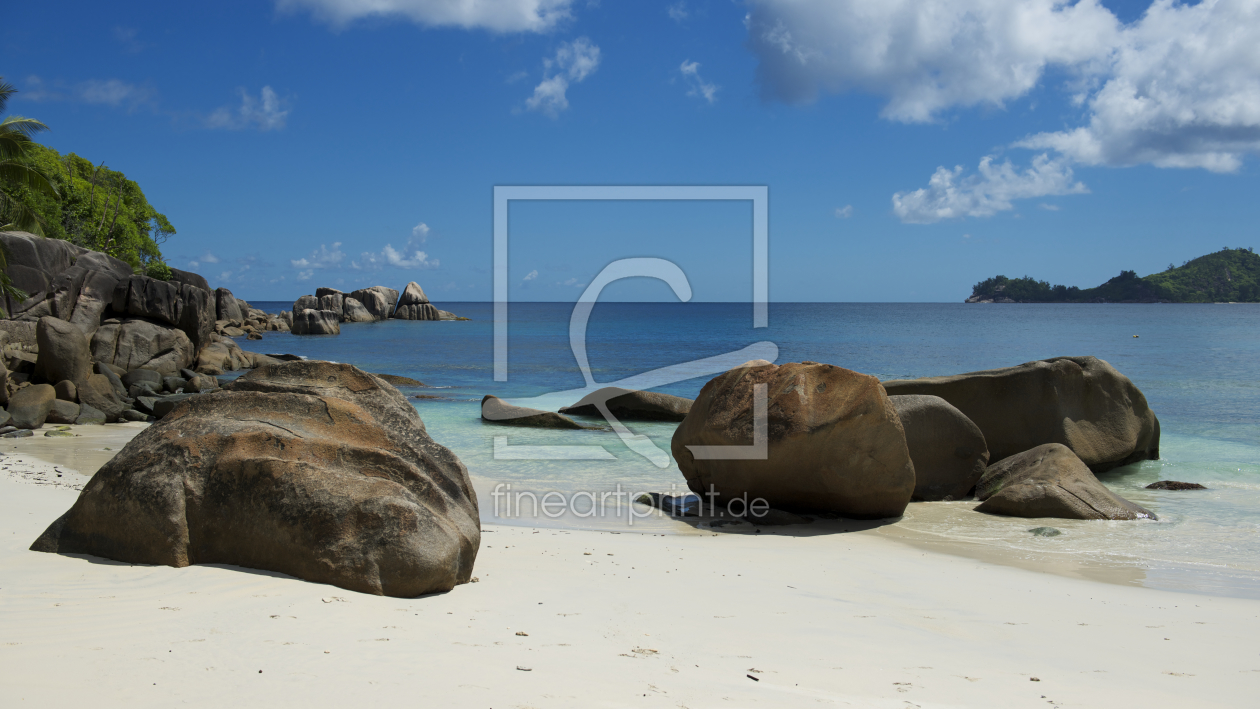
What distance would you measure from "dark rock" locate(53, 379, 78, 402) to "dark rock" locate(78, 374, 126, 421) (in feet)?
0.35

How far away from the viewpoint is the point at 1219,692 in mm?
3811

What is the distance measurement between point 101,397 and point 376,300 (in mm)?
71203

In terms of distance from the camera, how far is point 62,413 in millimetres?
14977

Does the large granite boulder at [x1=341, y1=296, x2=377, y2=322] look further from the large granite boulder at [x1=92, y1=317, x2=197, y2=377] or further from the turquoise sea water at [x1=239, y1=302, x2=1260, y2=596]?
the large granite boulder at [x1=92, y1=317, x2=197, y2=377]

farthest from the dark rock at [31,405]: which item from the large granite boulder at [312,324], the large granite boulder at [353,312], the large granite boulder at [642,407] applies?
the large granite boulder at [353,312]

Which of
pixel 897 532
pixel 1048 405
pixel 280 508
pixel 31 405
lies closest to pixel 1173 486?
pixel 1048 405

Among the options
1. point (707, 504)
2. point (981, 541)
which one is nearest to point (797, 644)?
point (981, 541)

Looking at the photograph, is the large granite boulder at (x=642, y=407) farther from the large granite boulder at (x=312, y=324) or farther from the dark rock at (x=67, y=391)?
the large granite boulder at (x=312, y=324)

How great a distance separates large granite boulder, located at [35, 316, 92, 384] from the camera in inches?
671

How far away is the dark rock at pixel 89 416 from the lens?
1526 cm

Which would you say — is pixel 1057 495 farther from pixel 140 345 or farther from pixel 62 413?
pixel 140 345

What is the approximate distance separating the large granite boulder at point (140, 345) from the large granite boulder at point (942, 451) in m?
20.9

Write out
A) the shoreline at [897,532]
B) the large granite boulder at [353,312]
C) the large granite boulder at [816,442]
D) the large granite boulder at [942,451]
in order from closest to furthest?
the shoreline at [897,532] < the large granite boulder at [816,442] < the large granite boulder at [942,451] < the large granite boulder at [353,312]

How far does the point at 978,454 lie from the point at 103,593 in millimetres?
9039
